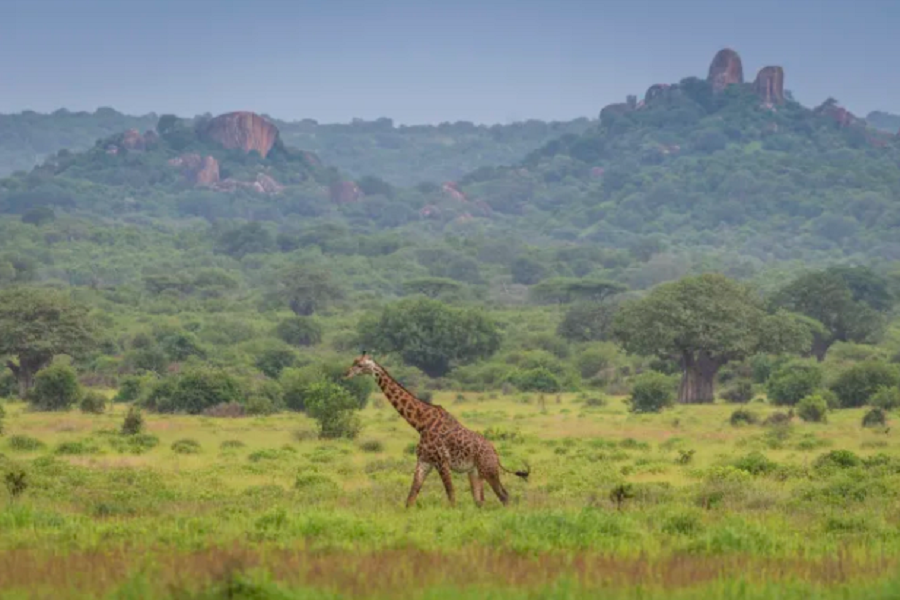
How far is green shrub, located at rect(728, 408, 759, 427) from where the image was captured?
147ft

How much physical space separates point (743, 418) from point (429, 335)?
32.3 meters

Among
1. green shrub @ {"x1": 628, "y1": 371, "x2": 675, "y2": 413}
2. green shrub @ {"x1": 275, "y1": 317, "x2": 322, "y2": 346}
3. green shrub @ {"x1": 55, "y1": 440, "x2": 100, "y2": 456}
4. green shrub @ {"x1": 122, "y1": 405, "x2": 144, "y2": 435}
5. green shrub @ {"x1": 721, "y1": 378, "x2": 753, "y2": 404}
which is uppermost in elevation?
green shrub @ {"x1": 55, "y1": 440, "x2": 100, "y2": 456}

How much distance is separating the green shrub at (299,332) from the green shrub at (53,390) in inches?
1830

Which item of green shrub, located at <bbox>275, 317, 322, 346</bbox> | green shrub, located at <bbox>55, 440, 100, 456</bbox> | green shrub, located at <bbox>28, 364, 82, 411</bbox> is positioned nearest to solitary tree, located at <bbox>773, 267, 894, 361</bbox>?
green shrub, located at <bbox>275, 317, 322, 346</bbox>

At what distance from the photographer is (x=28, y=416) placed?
45219 millimetres

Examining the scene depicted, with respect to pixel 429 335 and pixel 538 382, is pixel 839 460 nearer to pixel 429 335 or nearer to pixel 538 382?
pixel 538 382

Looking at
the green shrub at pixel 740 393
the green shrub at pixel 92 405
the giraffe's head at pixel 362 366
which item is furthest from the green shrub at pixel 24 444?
the green shrub at pixel 740 393

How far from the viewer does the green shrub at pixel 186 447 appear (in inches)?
1264

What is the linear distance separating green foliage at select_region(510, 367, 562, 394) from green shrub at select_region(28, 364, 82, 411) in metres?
25.2

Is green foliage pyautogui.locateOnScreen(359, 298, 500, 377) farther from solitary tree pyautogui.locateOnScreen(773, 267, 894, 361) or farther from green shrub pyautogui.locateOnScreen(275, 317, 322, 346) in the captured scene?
solitary tree pyautogui.locateOnScreen(773, 267, 894, 361)

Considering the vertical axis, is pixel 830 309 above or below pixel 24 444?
below

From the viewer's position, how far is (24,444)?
3203 cm

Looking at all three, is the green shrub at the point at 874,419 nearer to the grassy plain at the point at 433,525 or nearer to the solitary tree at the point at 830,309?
the grassy plain at the point at 433,525

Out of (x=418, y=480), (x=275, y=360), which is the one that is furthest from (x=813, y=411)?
(x=275, y=360)
